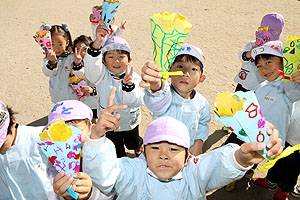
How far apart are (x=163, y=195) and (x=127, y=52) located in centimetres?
168

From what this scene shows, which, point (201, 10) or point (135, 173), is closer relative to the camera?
point (135, 173)

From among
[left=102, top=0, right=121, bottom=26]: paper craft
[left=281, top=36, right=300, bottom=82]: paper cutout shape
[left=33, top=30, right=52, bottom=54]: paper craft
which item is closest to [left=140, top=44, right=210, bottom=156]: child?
[left=281, top=36, right=300, bottom=82]: paper cutout shape

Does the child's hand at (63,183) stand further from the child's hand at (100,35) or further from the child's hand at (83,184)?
the child's hand at (100,35)

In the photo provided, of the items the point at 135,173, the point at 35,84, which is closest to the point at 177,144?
the point at 135,173

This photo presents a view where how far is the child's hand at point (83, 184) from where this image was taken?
1475 millimetres

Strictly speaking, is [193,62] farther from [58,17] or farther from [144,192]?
[58,17]

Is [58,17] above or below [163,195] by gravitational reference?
above

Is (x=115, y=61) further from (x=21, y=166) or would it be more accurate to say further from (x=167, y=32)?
(x=21, y=166)

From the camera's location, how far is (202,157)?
1.79 metres

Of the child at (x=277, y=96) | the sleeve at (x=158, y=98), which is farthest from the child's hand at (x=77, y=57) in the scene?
the child at (x=277, y=96)

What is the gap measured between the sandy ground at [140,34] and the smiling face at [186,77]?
1.40 metres

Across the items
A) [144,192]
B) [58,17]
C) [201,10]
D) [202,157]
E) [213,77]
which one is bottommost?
[144,192]

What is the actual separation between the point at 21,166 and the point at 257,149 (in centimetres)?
163

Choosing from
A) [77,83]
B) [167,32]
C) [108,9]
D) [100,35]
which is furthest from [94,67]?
[167,32]
